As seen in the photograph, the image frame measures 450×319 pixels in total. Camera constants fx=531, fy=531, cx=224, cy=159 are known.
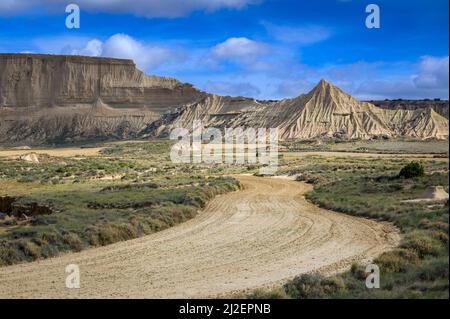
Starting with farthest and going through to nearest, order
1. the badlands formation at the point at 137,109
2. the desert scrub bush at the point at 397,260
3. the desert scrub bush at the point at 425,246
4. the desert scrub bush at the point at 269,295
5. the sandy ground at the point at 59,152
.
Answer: the badlands formation at the point at 137,109 < the sandy ground at the point at 59,152 < the desert scrub bush at the point at 425,246 < the desert scrub bush at the point at 397,260 < the desert scrub bush at the point at 269,295

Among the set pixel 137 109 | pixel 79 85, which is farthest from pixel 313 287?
pixel 79 85

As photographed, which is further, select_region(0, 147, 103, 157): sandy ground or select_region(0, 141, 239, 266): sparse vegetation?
select_region(0, 147, 103, 157): sandy ground

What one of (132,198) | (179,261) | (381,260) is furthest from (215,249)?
(132,198)

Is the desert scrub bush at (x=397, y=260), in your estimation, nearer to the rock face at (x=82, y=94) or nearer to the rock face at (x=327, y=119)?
the rock face at (x=327, y=119)

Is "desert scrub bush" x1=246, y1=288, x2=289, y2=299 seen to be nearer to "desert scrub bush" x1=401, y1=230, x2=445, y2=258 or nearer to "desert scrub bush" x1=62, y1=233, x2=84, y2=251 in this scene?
"desert scrub bush" x1=401, y1=230, x2=445, y2=258

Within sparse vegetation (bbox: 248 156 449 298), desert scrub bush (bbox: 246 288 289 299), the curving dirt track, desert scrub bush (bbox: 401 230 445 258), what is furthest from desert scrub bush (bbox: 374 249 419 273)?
desert scrub bush (bbox: 246 288 289 299)

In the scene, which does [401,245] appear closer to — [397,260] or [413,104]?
[397,260]

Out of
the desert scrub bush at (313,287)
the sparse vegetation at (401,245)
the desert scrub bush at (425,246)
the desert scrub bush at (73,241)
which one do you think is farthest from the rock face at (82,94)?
the desert scrub bush at (313,287)
